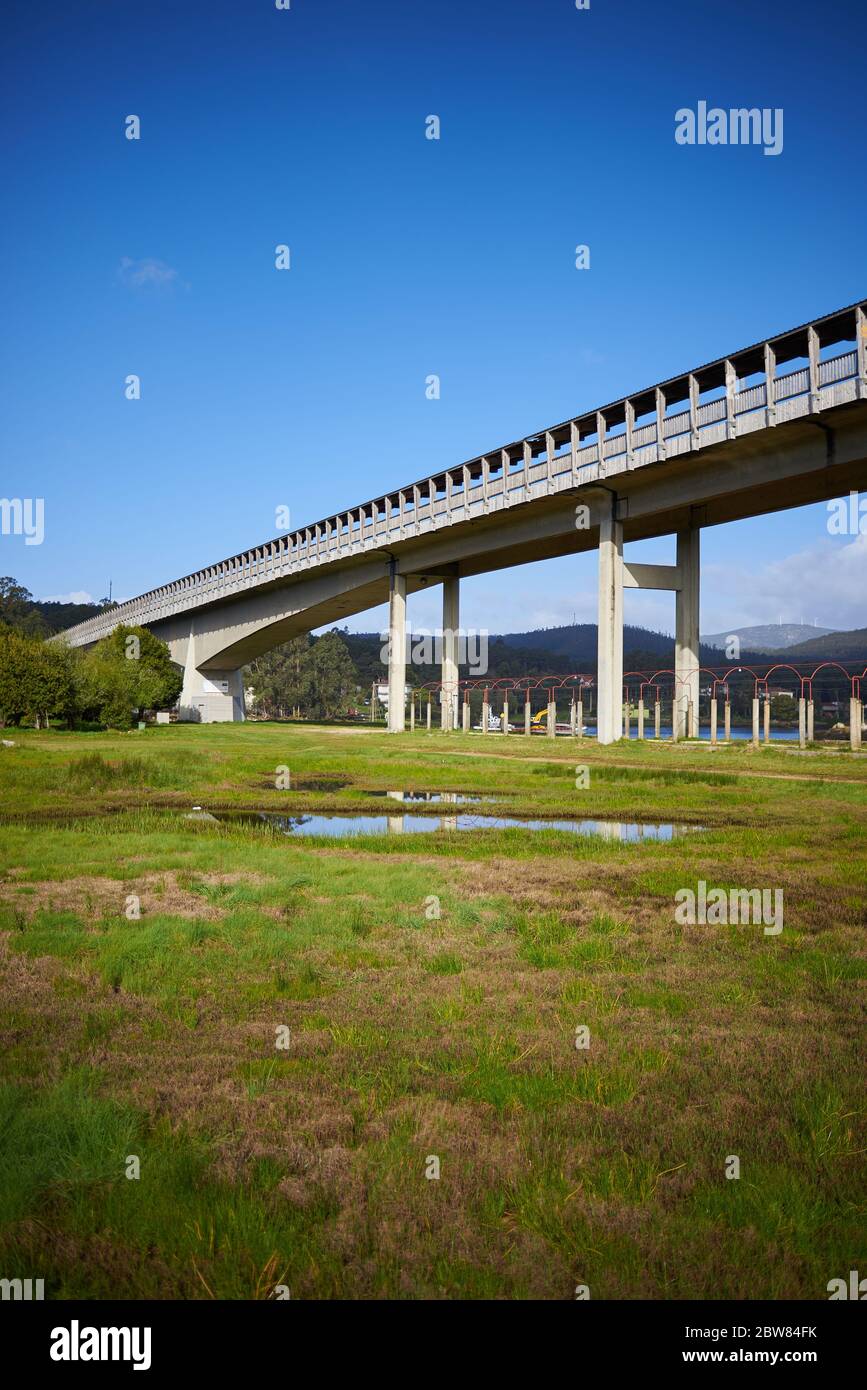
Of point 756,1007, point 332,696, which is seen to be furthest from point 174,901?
point 332,696

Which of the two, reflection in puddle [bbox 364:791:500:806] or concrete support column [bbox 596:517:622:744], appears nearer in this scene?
reflection in puddle [bbox 364:791:500:806]

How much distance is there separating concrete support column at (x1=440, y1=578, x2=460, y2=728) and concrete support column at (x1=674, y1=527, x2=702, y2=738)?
63.0 feet

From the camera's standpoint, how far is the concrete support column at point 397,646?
59625 mm

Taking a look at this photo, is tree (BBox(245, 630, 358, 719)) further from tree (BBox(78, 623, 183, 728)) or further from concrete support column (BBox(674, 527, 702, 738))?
concrete support column (BBox(674, 527, 702, 738))

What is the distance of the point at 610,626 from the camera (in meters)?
40.3

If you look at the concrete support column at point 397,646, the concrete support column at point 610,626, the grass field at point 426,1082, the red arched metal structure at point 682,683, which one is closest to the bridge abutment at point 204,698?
the red arched metal structure at point 682,683

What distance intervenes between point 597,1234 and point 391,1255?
798mm

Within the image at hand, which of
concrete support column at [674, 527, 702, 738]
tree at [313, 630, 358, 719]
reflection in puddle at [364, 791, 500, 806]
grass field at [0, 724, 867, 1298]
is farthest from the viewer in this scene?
tree at [313, 630, 358, 719]

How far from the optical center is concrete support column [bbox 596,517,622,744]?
40.2 meters

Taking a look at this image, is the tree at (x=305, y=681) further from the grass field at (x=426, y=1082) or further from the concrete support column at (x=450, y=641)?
the grass field at (x=426, y=1082)

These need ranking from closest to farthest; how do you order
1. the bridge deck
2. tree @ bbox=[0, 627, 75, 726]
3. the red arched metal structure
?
the bridge deck < the red arched metal structure < tree @ bbox=[0, 627, 75, 726]

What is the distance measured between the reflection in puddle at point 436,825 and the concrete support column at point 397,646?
39113 millimetres

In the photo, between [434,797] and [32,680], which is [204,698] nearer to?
[32,680]

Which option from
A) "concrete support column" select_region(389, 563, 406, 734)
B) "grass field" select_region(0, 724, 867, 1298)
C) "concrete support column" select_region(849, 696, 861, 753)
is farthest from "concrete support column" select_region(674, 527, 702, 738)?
"grass field" select_region(0, 724, 867, 1298)
